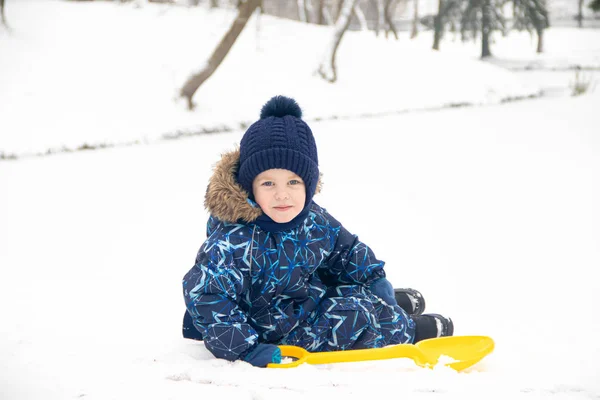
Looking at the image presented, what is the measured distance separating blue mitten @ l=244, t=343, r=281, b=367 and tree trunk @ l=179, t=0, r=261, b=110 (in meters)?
6.37

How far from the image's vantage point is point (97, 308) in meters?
2.38

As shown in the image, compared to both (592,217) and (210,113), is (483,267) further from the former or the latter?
(210,113)

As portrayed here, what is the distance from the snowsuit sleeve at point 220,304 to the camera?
1689 millimetres

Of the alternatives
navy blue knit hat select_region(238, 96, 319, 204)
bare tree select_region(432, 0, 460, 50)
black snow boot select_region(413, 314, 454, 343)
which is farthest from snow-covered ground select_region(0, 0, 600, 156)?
bare tree select_region(432, 0, 460, 50)

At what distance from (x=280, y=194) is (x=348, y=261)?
41cm

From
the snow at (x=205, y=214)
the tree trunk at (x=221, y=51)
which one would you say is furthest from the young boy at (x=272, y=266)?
the tree trunk at (x=221, y=51)

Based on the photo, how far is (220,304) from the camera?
66.6 inches

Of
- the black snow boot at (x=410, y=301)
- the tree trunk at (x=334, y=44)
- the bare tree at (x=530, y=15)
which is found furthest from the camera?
the bare tree at (x=530, y=15)

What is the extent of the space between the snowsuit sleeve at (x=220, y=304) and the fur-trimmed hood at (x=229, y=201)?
3.9 inches

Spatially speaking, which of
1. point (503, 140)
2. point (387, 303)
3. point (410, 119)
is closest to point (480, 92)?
point (410, 119)

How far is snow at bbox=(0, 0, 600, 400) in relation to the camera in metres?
1.69

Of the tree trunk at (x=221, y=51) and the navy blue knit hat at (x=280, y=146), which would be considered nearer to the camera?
the navy blue knit hat at (x=280, y=146)

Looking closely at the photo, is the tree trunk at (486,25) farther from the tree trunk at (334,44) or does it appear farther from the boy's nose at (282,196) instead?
the boy's nose at (282,196)

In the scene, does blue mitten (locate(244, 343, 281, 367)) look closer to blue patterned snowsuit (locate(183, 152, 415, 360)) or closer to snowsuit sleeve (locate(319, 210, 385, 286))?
blue patterned snowsuit (locate(183, 152, 415, 360))
